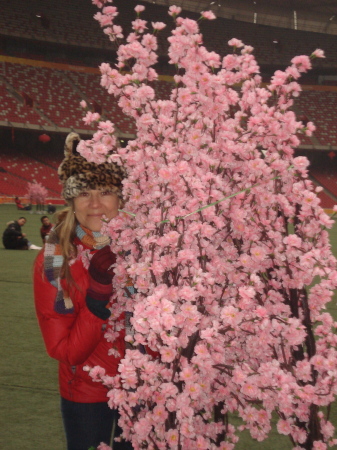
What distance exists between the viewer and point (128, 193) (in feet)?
8.11

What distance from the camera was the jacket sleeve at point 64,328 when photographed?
2.37m

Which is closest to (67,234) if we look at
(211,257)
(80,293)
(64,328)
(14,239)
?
(80,293)

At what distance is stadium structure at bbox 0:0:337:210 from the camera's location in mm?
36875

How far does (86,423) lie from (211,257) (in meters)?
0.99

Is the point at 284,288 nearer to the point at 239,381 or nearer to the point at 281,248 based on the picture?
the point at 281,248

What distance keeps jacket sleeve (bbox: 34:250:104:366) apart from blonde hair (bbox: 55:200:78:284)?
Answer: 0.30ft

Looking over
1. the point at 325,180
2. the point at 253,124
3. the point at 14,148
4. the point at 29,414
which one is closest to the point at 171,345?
the point at 253,124

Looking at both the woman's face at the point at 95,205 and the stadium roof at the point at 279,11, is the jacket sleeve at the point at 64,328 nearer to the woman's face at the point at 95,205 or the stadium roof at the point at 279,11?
the woman's face at the point at 95,205

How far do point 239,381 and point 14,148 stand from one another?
37.5 metres

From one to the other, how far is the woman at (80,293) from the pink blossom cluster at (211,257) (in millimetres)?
130

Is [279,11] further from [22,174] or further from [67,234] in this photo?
[67,234]

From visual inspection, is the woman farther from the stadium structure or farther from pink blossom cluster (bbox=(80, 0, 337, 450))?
the stadium structure

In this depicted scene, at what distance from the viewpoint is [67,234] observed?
8.20ft

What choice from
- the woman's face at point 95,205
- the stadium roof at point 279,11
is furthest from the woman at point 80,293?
the stadium roof at point 279,11
